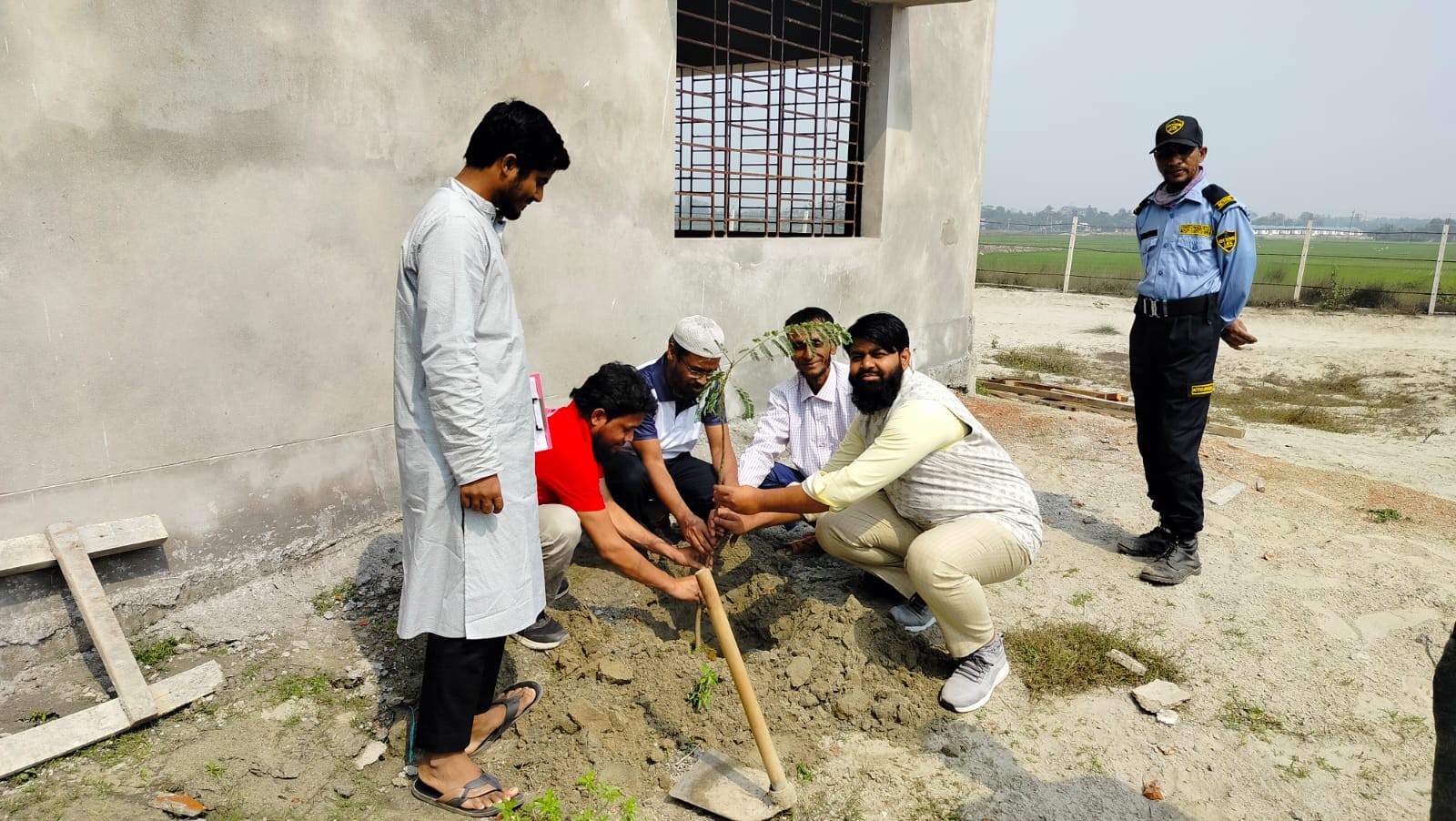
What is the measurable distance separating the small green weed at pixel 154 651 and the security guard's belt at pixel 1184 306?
4.50 meters

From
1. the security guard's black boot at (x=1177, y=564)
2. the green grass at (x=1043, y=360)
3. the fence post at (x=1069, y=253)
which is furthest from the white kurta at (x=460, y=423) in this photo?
the fence post at (x=1069, y=253)

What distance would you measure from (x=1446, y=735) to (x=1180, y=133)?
11.0 feet

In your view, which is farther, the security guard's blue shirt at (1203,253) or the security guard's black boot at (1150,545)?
the security guard's black boot at (1150,545)

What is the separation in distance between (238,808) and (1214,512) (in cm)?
510

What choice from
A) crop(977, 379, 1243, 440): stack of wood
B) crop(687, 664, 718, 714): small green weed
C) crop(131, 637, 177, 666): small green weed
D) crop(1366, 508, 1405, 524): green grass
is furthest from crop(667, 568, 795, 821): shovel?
crop(977, 379, 1243, 440): stack of wood

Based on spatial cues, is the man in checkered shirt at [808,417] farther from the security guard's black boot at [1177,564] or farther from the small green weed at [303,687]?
the small green weed at [303,687]

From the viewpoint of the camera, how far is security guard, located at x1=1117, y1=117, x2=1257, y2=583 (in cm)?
427

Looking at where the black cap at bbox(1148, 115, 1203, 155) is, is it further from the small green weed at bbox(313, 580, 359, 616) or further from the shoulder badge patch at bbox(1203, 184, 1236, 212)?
the small green weed at bbox(313, 580, 359, 616)

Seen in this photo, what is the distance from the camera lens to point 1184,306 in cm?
432

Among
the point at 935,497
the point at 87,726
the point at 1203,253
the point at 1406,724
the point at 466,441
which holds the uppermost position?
the point at 1203,253

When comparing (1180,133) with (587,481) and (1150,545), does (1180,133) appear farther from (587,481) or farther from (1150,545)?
(587,481)

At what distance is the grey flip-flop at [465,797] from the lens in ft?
8.36

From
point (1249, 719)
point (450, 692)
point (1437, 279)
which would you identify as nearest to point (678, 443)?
point (450, 692)

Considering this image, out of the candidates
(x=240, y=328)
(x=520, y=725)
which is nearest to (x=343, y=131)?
(x=240, y=328)
